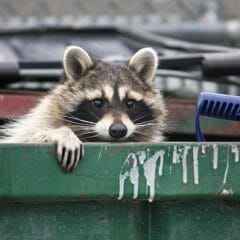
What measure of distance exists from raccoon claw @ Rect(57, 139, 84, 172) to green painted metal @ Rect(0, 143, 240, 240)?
0.07ft

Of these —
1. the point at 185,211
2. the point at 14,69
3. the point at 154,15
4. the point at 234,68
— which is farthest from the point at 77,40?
the point at 154,15

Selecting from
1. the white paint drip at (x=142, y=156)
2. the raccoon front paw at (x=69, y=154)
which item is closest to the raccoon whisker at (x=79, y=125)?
the raccoon front paw at (x=69, y=154)

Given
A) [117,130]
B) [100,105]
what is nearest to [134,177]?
[117,130]

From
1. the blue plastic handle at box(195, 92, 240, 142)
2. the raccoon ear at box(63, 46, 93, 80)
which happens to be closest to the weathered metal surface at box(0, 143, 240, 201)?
the blue plastic handle at box(195, 92, 240, 142)

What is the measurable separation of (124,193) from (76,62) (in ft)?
5.46

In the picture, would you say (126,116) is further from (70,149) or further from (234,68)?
(70,149)

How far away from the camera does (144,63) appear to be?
4449 mm

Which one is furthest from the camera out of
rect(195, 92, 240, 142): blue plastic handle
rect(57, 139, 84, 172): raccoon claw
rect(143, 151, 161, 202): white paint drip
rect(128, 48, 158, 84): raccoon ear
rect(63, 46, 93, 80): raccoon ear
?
rect(128, 48, 158, 84): raccoon ear

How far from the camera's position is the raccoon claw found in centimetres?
271

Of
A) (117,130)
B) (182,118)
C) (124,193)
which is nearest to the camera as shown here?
(124,193)

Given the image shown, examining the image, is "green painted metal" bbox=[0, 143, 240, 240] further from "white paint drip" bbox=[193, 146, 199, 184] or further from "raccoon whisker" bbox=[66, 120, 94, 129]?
"raccoon whisker" bbox=[66, 120, 94, 129]

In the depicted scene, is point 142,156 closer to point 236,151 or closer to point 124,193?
point 124,193

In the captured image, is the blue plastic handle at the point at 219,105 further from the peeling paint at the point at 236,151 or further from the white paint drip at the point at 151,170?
the white paint drip at the point at 151,170

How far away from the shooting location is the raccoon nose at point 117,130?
390 cm
